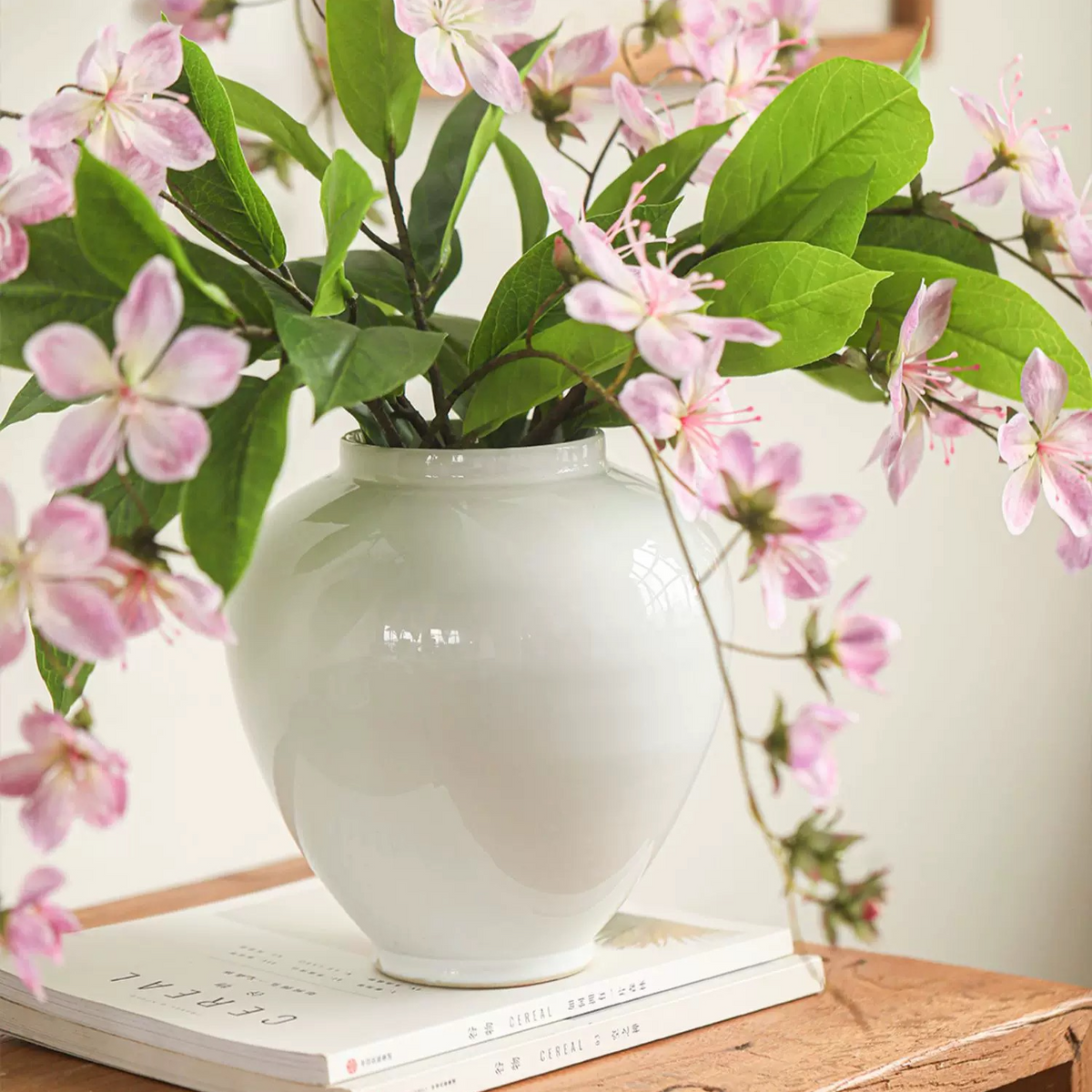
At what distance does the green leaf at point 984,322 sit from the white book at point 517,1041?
0.92ft

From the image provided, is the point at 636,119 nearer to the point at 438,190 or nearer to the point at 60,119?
the point at 438,190

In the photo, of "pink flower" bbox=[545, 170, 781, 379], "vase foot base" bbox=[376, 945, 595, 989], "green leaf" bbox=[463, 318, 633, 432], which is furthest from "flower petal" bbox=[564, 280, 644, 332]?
"vase foot base" bbox=[376, 945, 595, 989]

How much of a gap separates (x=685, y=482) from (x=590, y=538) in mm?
126

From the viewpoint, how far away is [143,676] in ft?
3.42

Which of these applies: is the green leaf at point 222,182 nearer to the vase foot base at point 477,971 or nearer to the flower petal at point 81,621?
the flower petal at point 81,621

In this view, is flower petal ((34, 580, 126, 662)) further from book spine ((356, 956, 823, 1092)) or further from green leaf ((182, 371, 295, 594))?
book spine ((356, 956, 823, 1092))

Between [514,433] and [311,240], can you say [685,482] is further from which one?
[311,240]

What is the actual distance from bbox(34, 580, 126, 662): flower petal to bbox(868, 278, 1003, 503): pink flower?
0.94ft

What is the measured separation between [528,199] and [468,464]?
18cm

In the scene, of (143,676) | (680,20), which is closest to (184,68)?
(680,20)

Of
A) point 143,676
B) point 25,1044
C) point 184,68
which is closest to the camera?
point 184,68

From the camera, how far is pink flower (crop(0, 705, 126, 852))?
434 mm

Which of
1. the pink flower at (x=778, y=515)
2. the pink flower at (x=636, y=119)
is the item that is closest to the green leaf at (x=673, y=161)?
the pink flower at (x=636, y=119)

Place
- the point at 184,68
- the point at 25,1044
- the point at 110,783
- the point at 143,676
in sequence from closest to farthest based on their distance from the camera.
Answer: the point at 110,783 < the point at 184,68 < the point at 25,1044 < the point at 143,676
